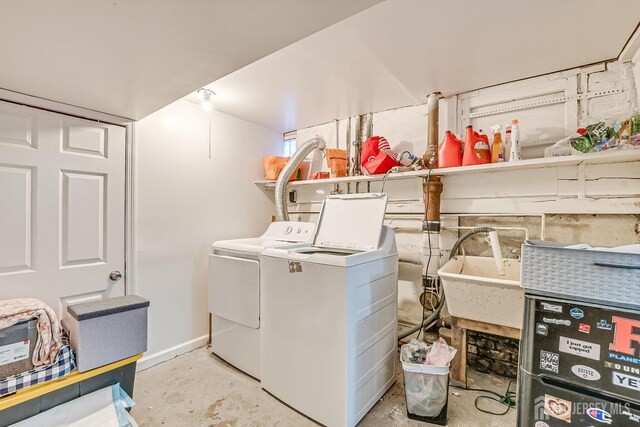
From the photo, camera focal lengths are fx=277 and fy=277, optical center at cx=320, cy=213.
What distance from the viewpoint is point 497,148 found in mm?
2021

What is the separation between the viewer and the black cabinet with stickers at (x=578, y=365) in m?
A: 1.12

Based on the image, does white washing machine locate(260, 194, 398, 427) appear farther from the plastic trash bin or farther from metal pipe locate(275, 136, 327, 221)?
metal pipe locate(275, 136, 327, 221)

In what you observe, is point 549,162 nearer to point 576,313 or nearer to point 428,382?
point 576,313

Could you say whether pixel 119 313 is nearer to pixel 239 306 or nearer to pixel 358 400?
pixel 239 306

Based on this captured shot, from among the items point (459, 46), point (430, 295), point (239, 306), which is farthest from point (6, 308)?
point (459, 46)

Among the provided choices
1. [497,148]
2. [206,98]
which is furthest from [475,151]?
[206,98]

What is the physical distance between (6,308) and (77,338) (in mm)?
348

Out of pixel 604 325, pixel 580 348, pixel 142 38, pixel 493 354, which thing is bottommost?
pixel 493 354

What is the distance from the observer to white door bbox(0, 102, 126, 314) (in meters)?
1.64

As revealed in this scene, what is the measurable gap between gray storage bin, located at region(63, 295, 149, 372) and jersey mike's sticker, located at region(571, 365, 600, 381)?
7.25ft

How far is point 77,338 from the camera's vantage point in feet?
4.83

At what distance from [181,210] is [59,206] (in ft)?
2.72

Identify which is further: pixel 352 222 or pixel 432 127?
pixel 432 127

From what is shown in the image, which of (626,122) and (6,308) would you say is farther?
(626,122)
